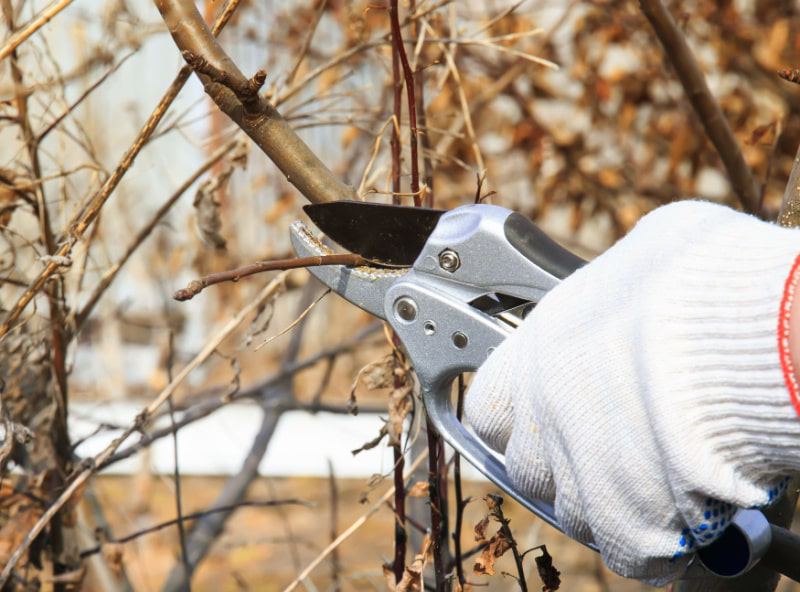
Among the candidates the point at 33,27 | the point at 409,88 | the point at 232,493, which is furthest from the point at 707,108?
the point at 232,493

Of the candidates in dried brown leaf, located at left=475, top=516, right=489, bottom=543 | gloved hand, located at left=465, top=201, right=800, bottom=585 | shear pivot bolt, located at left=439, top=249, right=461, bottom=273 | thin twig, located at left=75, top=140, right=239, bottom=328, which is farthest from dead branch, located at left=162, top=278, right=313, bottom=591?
gloved hand, located at left=465, top=201, right=800, bottom=585

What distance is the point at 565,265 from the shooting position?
47.7 inches

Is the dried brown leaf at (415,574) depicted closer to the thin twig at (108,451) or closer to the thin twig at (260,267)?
the thin twig at (260,267)

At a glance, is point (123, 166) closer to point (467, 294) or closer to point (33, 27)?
point (33, 27)

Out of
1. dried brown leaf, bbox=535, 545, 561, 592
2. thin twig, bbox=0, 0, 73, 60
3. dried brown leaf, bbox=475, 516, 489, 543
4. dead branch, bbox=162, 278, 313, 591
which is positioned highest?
thin twig, bbox=0, 0, 73, 60

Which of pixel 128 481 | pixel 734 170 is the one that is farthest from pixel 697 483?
pixel 128 481

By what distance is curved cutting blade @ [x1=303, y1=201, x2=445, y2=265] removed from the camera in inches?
50.6

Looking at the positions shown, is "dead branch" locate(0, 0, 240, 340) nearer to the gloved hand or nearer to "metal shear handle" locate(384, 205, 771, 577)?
"metal shear handle" locate(384, 205, 771, 577)

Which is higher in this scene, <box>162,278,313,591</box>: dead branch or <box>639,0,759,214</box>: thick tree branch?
<box>639,0,759,214</box>: thick tree branch

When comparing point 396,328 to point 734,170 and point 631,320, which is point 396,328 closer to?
point 631,320

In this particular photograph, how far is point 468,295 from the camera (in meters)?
1.25

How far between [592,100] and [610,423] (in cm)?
359

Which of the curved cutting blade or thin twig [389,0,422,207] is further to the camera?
thin twig [389,0,422,207]

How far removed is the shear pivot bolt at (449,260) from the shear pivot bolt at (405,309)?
0.07 meters
